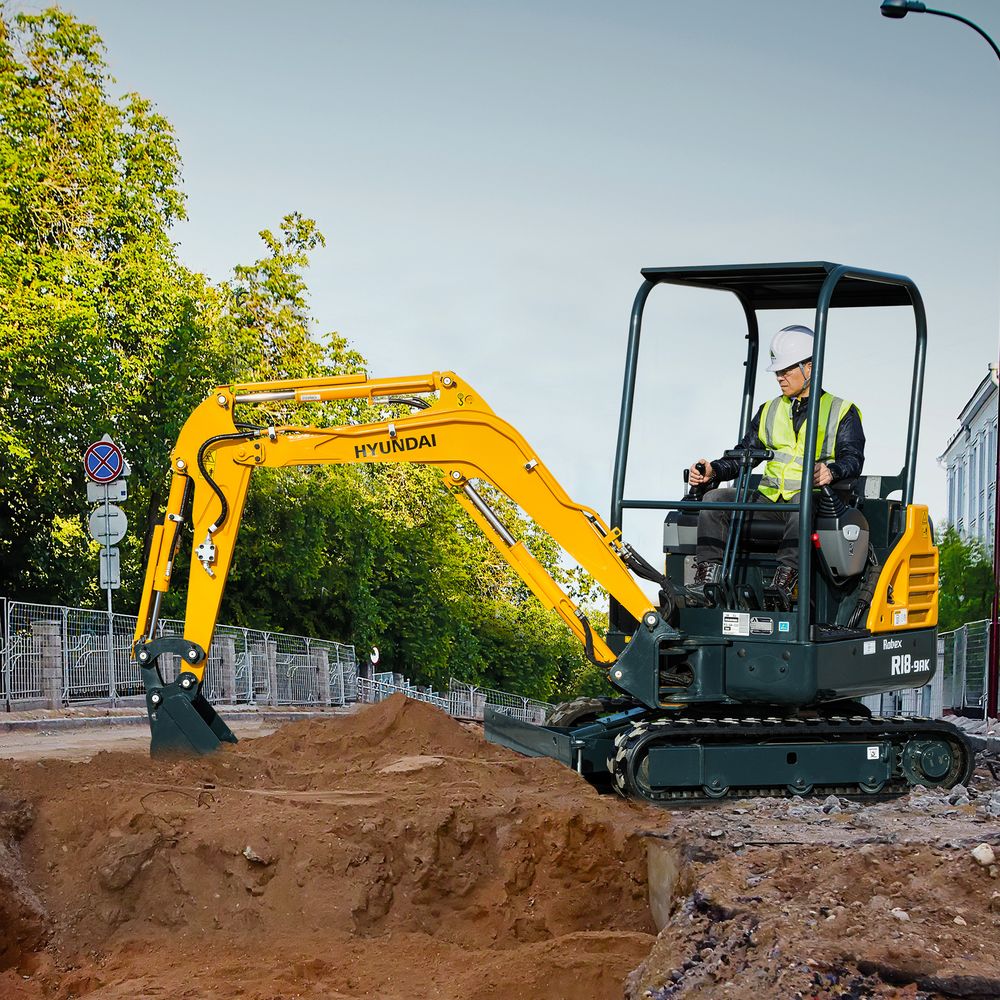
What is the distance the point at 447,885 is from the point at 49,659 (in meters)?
14.5

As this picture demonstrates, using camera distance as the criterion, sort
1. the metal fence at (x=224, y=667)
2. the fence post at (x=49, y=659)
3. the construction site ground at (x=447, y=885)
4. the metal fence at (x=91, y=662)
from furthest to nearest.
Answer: the fence post at (x=49, y=659)
the metal fence at (x=224, y=667)
the metal fence at (x=91, y=662)
the construction site ground at (x=447, y=885)

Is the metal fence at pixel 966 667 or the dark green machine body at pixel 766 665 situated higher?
the dark green machine body at pixel 766 665

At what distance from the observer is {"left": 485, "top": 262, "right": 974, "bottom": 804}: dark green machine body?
30.5 ft

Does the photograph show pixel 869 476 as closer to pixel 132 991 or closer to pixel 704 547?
pixel 704 547

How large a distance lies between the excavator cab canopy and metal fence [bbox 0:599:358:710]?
6.42 meters

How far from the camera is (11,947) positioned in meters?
7.27

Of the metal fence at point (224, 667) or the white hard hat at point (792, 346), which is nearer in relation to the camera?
the white hard hat at point (792, 346)

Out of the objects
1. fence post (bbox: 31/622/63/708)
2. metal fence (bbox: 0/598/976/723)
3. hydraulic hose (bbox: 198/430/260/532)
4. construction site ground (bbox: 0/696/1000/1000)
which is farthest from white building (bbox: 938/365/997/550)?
construction site ground (bbox: 0/696/1000/1000)

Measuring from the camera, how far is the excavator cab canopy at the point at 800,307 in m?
9.23

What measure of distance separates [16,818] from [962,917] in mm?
5602

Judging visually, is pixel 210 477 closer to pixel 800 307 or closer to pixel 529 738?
pixel 529 738

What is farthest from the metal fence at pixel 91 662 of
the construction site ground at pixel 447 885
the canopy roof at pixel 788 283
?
the canopy roof at pixel 788 283

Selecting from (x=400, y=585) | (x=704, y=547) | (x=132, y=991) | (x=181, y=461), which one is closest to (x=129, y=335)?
(x=400, y=585)

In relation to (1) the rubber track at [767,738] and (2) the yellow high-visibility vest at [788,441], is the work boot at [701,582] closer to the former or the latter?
(2) the yellow high-visibility vest at [788,441]
